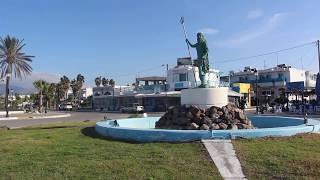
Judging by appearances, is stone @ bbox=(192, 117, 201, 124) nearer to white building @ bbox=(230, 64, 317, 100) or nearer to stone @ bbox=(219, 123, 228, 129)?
stone @ bbox=(219, 123, 228, 129)

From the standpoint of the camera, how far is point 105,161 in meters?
11.2

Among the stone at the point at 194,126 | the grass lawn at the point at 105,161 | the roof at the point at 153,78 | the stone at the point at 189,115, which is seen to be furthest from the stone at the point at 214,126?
the roof at the point at 153,78

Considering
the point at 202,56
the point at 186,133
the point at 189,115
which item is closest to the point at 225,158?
the point at 186,133

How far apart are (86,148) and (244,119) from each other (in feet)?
23.8

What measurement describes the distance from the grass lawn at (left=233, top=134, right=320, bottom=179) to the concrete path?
0.16 meters

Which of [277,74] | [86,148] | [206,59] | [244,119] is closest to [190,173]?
[86,148]

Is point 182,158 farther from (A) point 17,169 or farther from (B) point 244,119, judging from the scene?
(B) point 244,119

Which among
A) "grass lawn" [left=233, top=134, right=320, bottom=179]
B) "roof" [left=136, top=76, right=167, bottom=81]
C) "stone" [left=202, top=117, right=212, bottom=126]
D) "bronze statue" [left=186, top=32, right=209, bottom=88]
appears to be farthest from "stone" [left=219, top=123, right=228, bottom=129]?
"roof" [left=136, top=76, right=167, bottom=81]

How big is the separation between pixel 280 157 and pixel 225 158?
1.30 metres

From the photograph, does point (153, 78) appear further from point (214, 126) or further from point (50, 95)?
point (214, 126)

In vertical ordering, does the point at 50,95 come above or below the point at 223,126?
above

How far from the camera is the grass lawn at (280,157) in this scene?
32.4ft

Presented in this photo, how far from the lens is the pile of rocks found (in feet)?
55.6

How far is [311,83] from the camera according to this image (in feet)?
317
